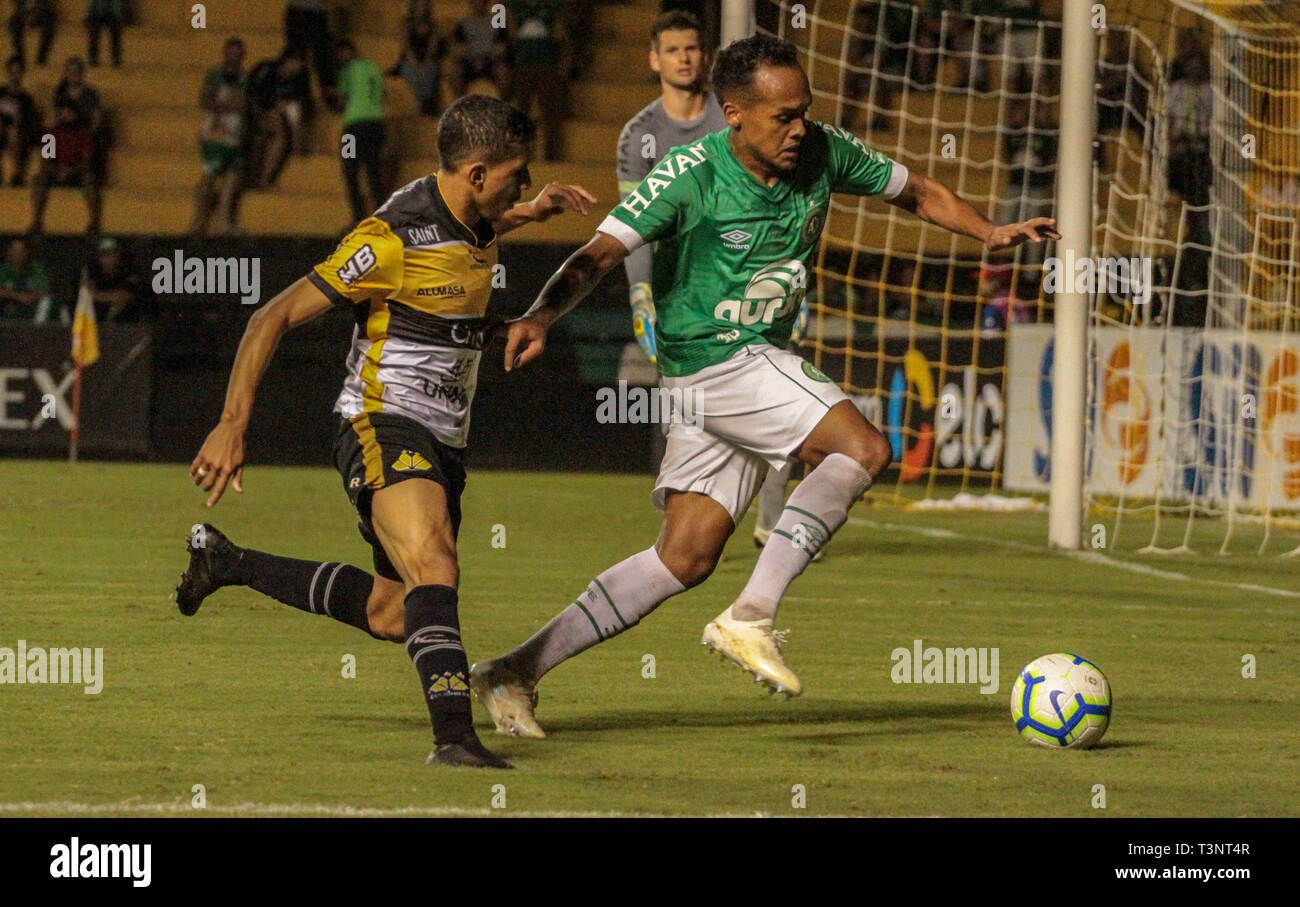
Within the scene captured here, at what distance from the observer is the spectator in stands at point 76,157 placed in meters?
19.5

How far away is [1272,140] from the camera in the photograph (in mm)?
13148

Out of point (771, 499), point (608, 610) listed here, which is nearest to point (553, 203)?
point (608, 610)

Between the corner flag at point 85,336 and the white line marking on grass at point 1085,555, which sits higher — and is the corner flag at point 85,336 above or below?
above

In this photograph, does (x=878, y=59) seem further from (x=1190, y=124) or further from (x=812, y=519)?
(x=812, y=519)

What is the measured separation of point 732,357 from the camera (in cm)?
577

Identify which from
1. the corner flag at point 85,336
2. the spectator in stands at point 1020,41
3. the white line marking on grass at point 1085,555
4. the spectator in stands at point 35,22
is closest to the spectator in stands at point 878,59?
the spectator in stands at point 1020,41

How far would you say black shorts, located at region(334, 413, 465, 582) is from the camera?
17.5 feet

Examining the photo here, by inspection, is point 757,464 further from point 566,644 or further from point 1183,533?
point 1183,533

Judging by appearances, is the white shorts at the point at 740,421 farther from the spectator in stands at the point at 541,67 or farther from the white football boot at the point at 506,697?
the spectator in stands at the point at 541,67

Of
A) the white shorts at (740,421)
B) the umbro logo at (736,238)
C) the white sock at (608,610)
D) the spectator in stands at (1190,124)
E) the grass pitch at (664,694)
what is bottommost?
the grass pitch at (664,694)

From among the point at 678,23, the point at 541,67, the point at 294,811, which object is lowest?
the point at 294,811

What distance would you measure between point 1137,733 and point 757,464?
1.31 m

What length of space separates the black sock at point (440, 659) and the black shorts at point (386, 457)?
0.24 metres

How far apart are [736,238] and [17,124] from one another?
15.7m
